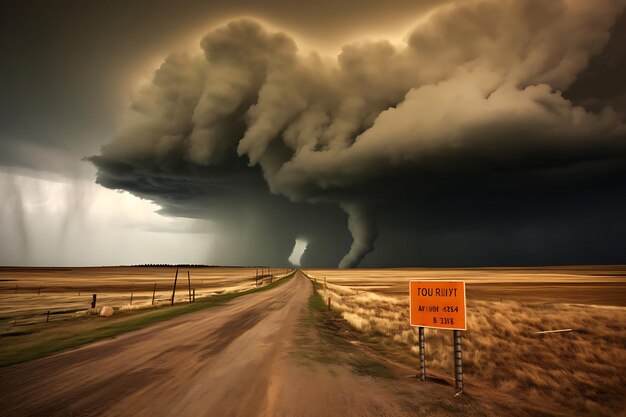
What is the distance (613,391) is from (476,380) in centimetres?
292

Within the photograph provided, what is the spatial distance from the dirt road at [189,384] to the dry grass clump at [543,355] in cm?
356

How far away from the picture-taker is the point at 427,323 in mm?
7125

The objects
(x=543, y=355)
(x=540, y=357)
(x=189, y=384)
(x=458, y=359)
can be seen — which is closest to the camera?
(x=458, y=359)

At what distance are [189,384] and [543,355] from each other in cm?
1103

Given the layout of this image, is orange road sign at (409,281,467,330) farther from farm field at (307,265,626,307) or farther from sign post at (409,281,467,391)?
farm field at (307,265,626,307)

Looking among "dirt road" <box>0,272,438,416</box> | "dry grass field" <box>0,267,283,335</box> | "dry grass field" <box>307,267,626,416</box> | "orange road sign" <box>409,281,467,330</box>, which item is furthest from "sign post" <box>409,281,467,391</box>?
"dry grass field" <box>0,267,283,335</box>

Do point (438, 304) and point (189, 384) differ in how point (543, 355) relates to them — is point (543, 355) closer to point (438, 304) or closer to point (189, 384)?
point (438, 304)

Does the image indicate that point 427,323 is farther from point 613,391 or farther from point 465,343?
point 465,343

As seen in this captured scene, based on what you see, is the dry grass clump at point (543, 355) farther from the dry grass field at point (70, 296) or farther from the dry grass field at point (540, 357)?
the dry grass field at point (70, 296)

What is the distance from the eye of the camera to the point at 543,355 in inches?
413

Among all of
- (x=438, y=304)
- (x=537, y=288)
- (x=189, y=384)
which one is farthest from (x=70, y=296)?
(x=537, y=288)

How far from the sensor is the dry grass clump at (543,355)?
718cm

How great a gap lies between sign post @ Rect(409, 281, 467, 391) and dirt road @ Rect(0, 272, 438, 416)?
5.27 ft

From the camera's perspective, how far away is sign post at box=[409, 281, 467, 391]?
6.74m
